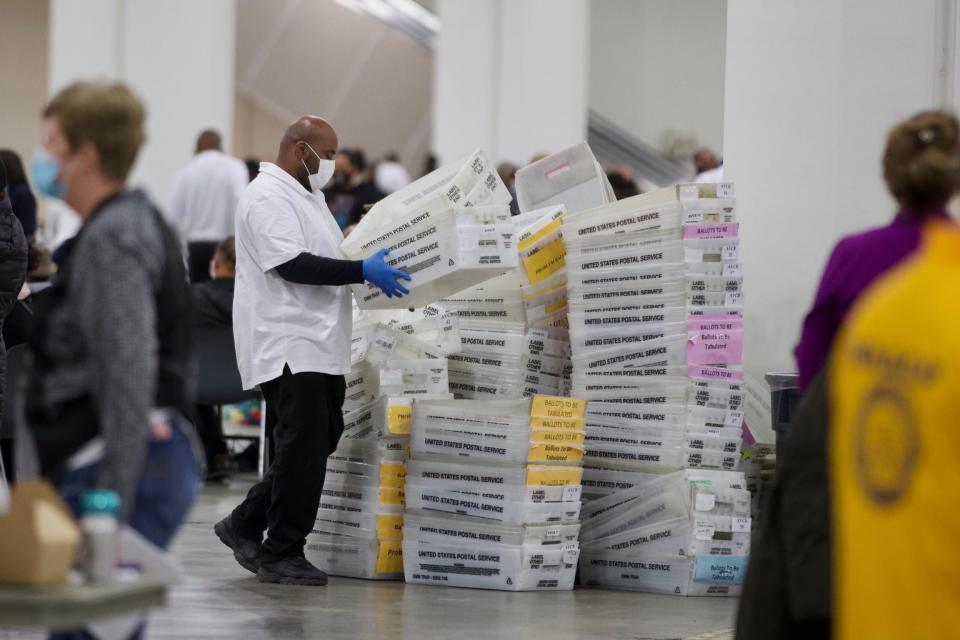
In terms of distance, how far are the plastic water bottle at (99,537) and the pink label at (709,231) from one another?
385cm

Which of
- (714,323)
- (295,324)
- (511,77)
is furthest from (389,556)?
(511,77)

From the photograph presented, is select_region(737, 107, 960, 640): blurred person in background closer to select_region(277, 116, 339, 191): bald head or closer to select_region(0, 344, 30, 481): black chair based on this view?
select_region(277, 116, 339, 191): bald head

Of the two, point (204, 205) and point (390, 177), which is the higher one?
point (390, 177)

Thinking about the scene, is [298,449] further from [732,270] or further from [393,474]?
[732,270]

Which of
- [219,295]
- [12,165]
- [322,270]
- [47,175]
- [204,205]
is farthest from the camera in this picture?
[204,205]

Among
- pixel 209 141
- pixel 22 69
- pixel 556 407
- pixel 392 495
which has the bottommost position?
pixel 392 495

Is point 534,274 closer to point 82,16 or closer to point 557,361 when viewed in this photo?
point 557,361

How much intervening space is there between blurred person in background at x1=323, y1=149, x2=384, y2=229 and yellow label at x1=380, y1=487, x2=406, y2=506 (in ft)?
21.5

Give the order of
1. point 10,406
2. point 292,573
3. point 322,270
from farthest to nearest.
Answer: point 10,406 < point 292,573 < point 322,270

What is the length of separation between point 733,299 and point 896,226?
114 inches

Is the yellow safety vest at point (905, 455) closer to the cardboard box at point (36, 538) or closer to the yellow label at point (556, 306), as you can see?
the cardboard box at point (36, 538)

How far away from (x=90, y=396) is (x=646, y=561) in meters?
3.79

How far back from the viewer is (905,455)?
2.09 metres

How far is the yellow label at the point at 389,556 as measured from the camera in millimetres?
6430
